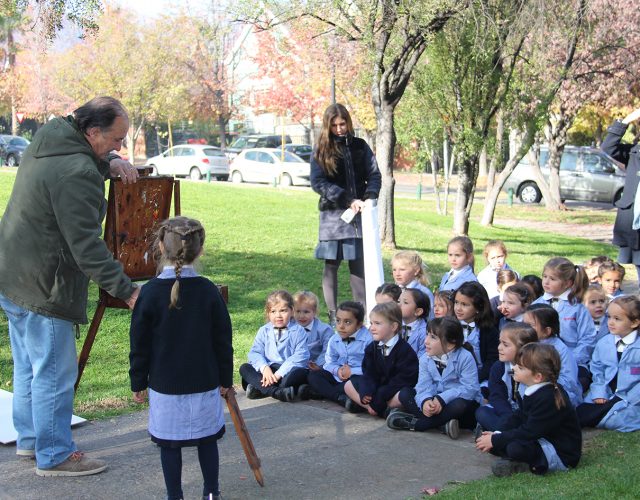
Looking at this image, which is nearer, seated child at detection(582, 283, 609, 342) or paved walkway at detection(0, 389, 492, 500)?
paved walkway at detection(0, 389, 492, 500)

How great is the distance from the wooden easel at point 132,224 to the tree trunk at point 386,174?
8786 millimetres

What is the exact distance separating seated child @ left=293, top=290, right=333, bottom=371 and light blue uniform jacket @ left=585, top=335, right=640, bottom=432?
2.02m

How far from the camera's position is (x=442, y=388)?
5.86 meters

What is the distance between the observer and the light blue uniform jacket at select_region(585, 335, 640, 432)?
5691 mm

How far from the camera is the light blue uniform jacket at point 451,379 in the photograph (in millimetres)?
5777

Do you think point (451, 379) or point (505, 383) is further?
point (451, 379)

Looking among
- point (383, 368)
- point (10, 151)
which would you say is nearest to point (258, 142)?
point (10, 151)

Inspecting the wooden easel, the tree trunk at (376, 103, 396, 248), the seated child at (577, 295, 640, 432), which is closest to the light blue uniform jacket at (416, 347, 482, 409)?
the seated child at (577, 295, 640, 432)

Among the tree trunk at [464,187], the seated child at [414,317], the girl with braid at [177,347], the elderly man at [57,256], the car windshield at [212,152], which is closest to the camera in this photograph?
the girl with braid at [177,347]

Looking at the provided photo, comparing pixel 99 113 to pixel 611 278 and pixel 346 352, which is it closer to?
pixel 346 352

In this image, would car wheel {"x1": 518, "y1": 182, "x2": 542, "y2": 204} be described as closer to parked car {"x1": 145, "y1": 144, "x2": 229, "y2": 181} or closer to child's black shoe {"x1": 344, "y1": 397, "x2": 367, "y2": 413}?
parked car {"x1": 145, "y1": 144, "x2": 229, "y2": 181}

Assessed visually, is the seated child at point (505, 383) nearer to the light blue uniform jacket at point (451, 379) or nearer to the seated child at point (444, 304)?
the light blue uniform jacket at point (451, 379)

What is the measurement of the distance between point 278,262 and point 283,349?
5695 mm

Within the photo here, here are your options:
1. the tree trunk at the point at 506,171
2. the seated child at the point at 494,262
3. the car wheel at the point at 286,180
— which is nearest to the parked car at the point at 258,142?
the car wheel at the point at 286,180
